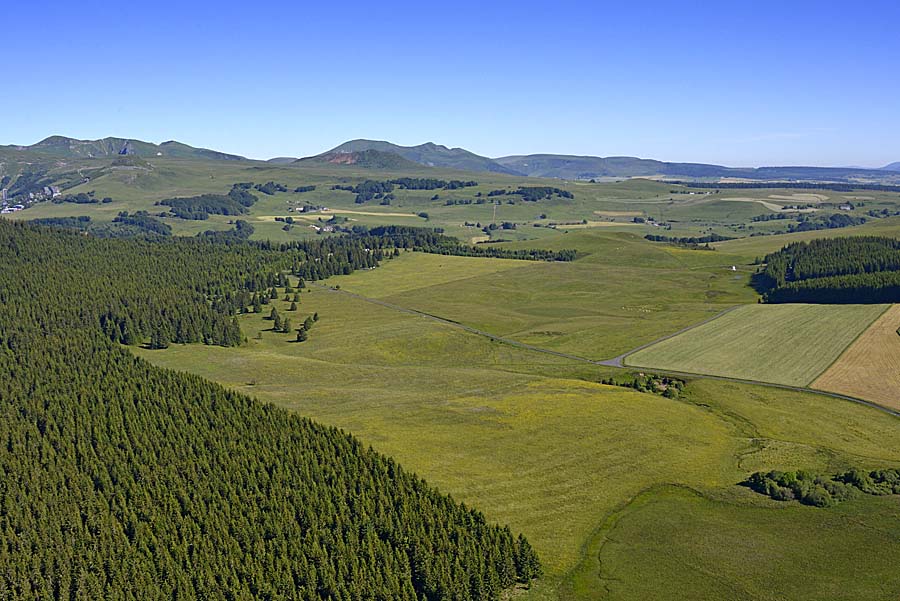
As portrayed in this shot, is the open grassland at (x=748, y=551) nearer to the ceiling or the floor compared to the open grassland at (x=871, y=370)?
nearer to the floor

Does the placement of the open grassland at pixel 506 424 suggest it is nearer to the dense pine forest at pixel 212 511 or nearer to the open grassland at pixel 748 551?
the open grassland at pixel 748 551

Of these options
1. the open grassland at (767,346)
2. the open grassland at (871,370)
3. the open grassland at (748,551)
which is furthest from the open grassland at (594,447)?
the open grassland at (767,346)

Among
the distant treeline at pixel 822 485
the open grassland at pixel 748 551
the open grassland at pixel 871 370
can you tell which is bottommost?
the open grassland at pixel 748 551

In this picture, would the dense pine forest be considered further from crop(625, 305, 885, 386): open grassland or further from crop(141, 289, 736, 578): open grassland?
crop(625, 305, 885, 386): open grassland

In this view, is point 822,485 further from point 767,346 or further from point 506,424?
point 767,346

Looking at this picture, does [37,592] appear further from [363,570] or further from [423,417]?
[423,417]

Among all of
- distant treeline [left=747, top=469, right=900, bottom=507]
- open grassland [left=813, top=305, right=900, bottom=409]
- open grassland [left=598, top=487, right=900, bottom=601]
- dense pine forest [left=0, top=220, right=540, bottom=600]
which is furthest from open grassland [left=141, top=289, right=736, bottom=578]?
open grassland [left=813, top=305, right=900, bottom=409]
